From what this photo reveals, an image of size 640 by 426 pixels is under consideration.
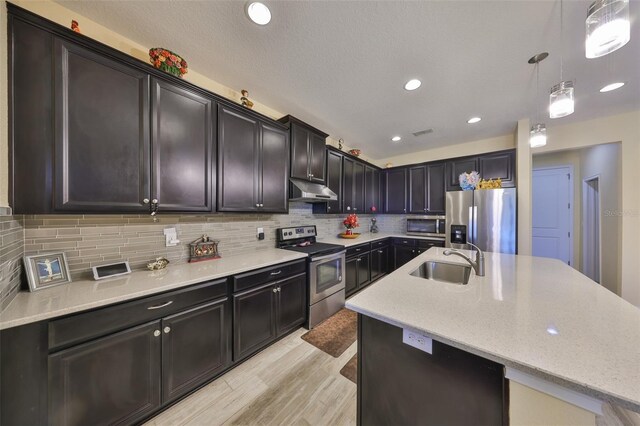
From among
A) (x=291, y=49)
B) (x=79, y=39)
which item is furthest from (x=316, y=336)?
(x=79, y=39)

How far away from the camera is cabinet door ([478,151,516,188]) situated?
323 cm

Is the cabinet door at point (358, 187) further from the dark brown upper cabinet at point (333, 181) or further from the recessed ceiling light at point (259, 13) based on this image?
the recessed ceiling light at point (259, 13)

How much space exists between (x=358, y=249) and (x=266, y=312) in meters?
1.75

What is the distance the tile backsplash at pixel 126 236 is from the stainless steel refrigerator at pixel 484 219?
3.05 metres

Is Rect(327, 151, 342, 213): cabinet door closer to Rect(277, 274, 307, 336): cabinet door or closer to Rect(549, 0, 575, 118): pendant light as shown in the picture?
Rect(277, 274, 307, 336): cabinet door

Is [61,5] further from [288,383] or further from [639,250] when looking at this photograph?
[639,250]

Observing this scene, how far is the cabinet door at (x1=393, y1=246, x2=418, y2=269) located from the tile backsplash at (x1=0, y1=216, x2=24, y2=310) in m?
4.29

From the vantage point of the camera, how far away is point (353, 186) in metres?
3.77

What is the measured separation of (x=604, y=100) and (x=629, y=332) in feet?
10.8

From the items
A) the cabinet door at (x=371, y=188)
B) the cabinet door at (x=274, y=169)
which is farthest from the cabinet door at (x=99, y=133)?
the cabinet door at (x=371, y=188)

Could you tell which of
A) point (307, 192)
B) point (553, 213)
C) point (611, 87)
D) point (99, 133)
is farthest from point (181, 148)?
point (553, 213)

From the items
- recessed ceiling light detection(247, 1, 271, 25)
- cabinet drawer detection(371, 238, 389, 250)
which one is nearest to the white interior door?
cabinet drawer detection(371, 238, 389, 250)

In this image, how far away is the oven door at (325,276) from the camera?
2.34 metres

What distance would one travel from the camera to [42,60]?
1.14 m
